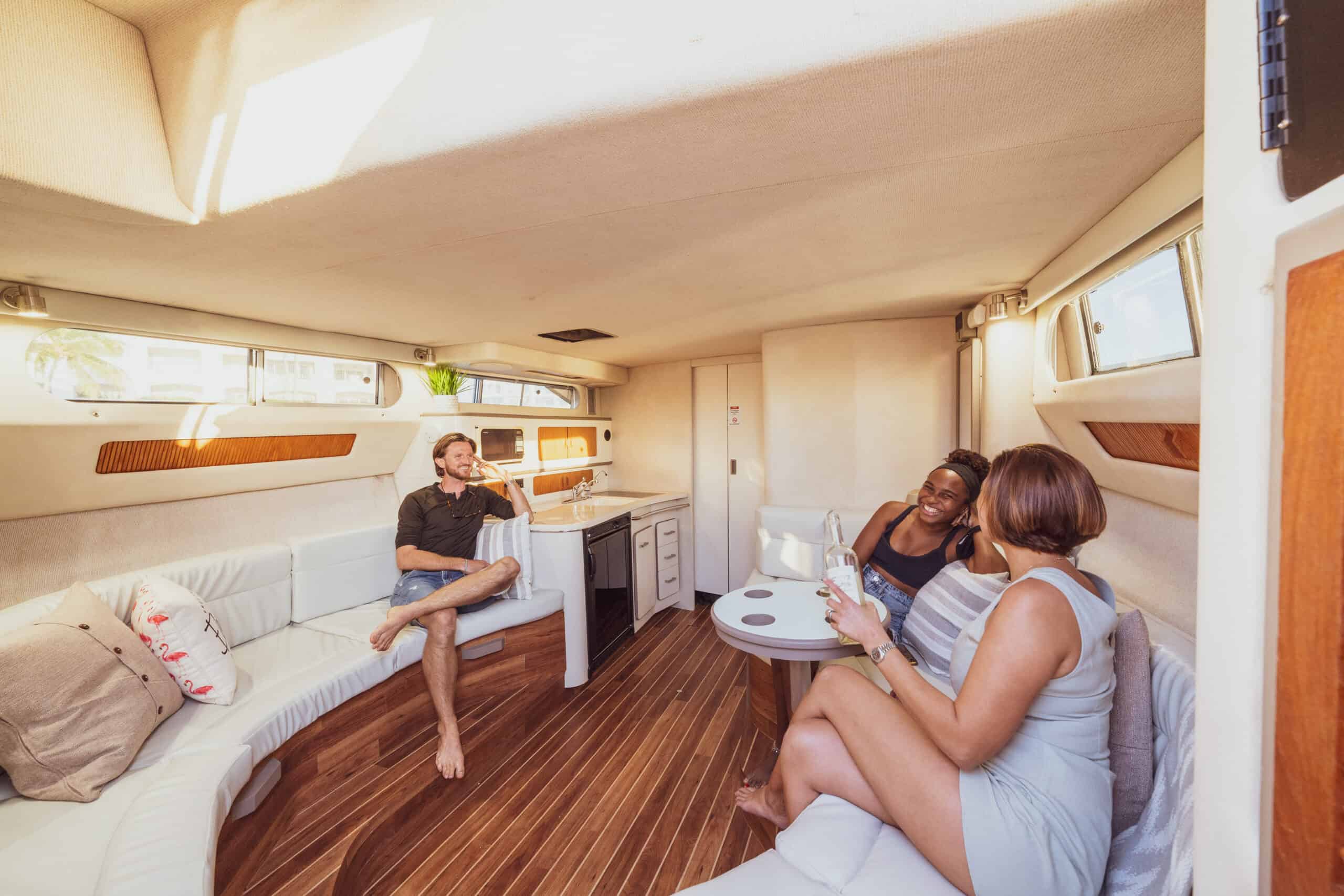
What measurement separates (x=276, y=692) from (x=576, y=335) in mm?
2439

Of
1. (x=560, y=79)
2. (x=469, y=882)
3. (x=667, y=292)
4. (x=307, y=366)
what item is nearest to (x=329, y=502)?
(x=307, y=366)

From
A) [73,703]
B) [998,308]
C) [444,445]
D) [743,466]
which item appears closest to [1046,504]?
[998,308]

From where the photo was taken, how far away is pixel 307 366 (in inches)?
114

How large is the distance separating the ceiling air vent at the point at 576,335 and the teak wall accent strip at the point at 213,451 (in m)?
1.38

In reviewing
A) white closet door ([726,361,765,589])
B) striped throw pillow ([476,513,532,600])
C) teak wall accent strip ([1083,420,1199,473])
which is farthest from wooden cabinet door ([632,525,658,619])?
teak wall accent strip ([1083,420,1199,473])

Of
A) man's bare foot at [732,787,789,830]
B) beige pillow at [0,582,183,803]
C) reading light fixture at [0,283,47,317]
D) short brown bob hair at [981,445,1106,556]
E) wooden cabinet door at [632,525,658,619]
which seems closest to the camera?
short brown bob hair at [981,445,1106,556]

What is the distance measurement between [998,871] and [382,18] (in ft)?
7.66

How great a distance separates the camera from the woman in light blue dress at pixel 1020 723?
1.00m

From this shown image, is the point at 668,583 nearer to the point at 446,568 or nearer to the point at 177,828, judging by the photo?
the point at 446,568

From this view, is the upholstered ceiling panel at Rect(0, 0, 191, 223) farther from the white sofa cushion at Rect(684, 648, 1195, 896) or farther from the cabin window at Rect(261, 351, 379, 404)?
the white sofa cushion at Rect(684, 648, 1195, 896)

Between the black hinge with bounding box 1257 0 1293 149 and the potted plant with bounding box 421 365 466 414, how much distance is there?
3673mm

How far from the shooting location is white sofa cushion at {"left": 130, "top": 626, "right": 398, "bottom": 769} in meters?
1.72

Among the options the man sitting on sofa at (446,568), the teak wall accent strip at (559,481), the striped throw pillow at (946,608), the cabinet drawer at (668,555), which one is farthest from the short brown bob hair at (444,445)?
the striped throw pillow at (946,608)

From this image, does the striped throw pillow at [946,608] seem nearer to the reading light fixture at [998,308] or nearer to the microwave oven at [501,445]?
the reading light fixture at [998,308]
